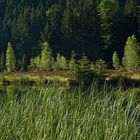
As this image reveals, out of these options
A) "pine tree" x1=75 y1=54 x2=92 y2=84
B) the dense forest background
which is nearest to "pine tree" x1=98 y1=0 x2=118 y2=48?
the dense forest background

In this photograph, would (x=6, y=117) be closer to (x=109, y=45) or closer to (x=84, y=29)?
(x=109, y=45)

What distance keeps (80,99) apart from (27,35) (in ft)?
436

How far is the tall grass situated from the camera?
10.1 metres

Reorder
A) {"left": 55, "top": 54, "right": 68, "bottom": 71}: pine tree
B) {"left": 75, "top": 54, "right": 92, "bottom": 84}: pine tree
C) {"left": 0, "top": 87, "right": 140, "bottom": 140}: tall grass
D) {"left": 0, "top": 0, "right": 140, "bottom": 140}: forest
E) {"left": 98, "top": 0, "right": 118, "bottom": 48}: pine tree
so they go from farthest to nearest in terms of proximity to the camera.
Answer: {"left": 98, "top": 0, "right": 118, "bottom": 48}: pine tree < {"left": 55, "top": 54, "right": 68, "bottom": 71}: pine tree < {"left": 75, "top": 54, "right": 92, "bottom": 84}: pine tree < {"left": 0, "top": 0, "right": 140, "bottom": 140}: forest < {"left": 0, "top": 87, "right": 140, "bottom": 140}: tall grass

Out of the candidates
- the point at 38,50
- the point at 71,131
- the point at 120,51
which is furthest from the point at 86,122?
the point at 38,50

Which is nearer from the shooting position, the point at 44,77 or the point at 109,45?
the point at 44,77

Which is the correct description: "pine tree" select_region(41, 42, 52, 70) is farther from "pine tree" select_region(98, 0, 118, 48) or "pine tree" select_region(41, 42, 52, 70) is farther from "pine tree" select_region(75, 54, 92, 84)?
"pine tree" select_region(75, 54, 92, 84)

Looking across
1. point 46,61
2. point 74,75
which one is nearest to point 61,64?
point 46,61

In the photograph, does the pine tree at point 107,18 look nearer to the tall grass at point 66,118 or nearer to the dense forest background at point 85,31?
the dense forest background at point 85,31

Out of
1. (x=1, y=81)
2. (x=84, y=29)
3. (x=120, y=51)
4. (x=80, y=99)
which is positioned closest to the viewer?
(x=80, y=99)

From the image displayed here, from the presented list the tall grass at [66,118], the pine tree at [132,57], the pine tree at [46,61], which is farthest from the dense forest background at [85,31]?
the tall grass at [66,118]

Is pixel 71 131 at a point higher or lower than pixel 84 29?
lower

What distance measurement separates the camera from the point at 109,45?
374 feet

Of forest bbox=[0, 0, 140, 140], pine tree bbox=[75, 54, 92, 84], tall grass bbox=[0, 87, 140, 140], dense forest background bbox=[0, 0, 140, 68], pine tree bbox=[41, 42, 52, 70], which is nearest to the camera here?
tall grass bbox=[0, 87, 140, 140]
